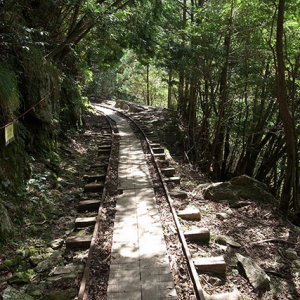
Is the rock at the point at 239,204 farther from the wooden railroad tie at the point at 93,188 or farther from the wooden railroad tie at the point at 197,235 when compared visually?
the wooden railroad tie at the point at 93,188

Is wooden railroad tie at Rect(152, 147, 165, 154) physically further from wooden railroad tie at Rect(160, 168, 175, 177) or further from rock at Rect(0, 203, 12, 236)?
rock at Rect(0, 203, 12, 236)

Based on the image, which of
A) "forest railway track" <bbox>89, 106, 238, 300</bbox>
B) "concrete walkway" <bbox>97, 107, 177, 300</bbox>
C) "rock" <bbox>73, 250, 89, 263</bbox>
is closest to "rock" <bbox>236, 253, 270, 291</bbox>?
"forest railway track" <bbox>89, 106, 238, 300</bbox>

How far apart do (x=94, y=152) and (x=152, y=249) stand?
6.40 metres

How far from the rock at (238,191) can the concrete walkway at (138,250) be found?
60.7 inches

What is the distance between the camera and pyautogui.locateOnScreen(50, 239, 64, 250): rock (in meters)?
4.44

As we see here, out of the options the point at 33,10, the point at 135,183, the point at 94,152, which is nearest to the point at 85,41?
the point at 33,10

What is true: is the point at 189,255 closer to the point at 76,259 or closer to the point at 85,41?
the point at 76,259

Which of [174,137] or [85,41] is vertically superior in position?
[85,41]

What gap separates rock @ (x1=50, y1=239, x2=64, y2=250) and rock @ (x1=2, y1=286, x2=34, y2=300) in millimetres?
1136

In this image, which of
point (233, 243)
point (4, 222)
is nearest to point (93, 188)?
point (4, 222)

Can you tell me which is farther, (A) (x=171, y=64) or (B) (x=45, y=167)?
(A) (x=171, y=64)

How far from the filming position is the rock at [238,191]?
640 cm

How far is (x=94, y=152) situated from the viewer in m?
9.94

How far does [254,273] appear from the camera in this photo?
3645mm
